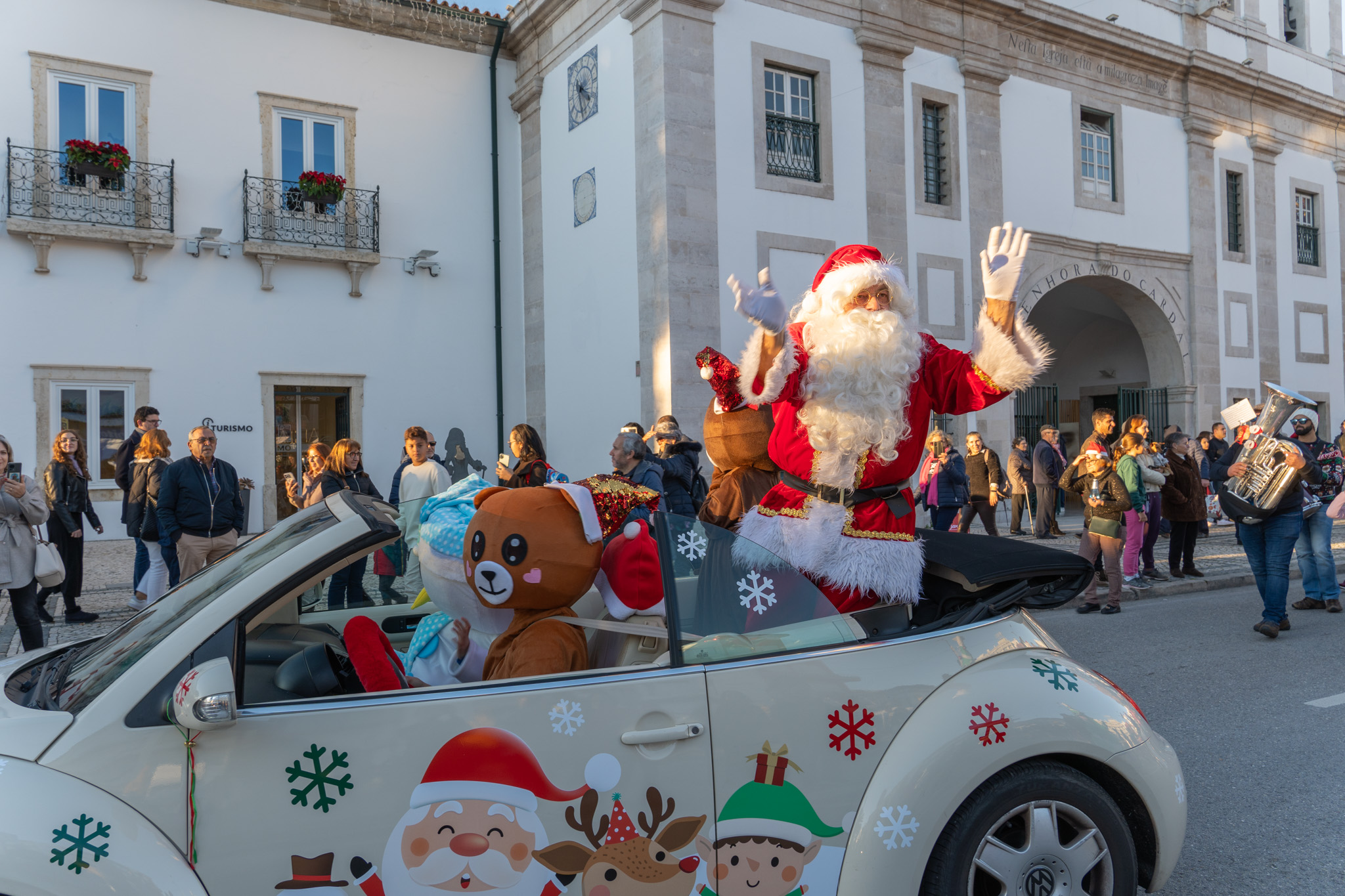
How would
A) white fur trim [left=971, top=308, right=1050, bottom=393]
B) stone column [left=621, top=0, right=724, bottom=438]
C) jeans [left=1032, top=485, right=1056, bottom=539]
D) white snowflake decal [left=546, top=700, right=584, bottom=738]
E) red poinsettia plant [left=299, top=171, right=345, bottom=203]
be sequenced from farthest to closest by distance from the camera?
1. red poinsettia plant [left=299, top=171, right=345, bottom=203]
2. jeans [left=1032, top=485, right=1056, bottom=539]
3. stone column [left=621, top=0, right=724, bottom=438]
4. white fur trim [left=971, top=308, right=1050, bottom=393]
5. white snowflake decal [left=546, top=700, right=584, bottom=738]

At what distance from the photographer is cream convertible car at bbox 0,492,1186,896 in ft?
6.06

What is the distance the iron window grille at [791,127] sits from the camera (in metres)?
14.2

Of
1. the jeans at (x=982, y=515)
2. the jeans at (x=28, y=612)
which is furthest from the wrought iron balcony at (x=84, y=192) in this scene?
the jeans at (x=982, y=515)

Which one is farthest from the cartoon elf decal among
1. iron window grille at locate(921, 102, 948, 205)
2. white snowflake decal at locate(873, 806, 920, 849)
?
iron window grille at locate(921, 102, 948, 205)

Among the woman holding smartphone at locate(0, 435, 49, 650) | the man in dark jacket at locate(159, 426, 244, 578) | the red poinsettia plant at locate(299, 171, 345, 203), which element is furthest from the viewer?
the red poinsettia plant at locate(299, 171, 345, 203)

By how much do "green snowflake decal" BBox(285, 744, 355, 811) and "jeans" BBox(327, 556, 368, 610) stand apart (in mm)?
708

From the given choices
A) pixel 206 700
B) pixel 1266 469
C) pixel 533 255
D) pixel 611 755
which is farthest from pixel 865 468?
pixel 533 255

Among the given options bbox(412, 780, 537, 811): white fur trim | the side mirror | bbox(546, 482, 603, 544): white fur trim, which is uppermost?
bbox(546, 482, 603, 544): white fur trim

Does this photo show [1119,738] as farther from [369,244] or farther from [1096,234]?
[1096,234]

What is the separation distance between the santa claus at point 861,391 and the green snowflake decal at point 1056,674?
438mm

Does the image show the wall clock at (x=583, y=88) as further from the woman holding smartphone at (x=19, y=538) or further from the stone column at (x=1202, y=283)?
the stone column at (x=1202, y=283)

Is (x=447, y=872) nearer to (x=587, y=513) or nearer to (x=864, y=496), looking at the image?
(x=587, y=513)

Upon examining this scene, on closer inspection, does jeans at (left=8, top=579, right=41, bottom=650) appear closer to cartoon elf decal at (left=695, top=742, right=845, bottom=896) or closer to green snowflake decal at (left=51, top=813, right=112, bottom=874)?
green snowflake decal at (left=51, top=813, right=112, bottom=874)

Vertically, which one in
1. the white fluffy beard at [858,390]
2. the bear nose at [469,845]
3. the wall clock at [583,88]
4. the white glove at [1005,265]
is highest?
the wall clock at [583,88]
